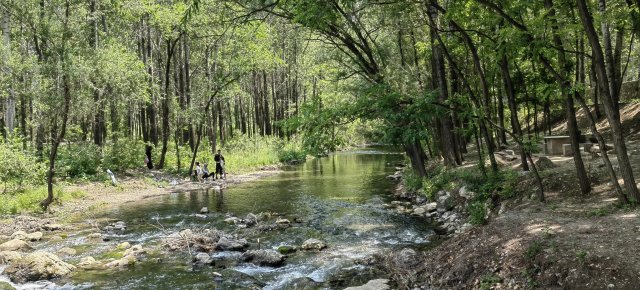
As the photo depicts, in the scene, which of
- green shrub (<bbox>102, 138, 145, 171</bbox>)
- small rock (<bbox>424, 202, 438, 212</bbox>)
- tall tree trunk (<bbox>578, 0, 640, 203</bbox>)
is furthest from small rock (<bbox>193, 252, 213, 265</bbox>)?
green shrub (<bbox>102, 138, 145, 171</bbox>)

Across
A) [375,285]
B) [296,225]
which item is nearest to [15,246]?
[296,225]

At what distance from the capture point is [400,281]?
24.1 feet

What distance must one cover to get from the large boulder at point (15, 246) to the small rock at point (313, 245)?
6.50 meters

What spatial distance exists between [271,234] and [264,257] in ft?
8.55

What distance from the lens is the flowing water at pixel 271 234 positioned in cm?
833

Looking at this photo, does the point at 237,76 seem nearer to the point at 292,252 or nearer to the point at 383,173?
the point at 383,173

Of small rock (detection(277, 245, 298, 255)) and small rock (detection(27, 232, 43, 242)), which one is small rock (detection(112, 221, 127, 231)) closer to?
small rock (detection(27, 232, 43, 242))

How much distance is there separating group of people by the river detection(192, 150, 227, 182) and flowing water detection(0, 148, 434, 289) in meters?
3.32

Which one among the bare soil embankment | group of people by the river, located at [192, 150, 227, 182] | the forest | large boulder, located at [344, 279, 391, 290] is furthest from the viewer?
group of people by the river, located at [192, 150, 227, 182]

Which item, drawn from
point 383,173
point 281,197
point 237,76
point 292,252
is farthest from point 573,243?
point 237,76

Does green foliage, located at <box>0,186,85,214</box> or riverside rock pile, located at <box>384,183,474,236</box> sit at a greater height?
green foliage, located at <box>0,186,85,214</box>

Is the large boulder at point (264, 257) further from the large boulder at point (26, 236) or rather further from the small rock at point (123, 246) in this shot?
the large boulder at point (26, 236)

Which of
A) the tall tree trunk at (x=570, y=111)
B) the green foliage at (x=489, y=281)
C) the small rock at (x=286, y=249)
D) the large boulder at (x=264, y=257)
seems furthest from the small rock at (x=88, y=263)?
the tall tree trunk at (x=570, y=111)

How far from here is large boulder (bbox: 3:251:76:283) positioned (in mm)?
8422
